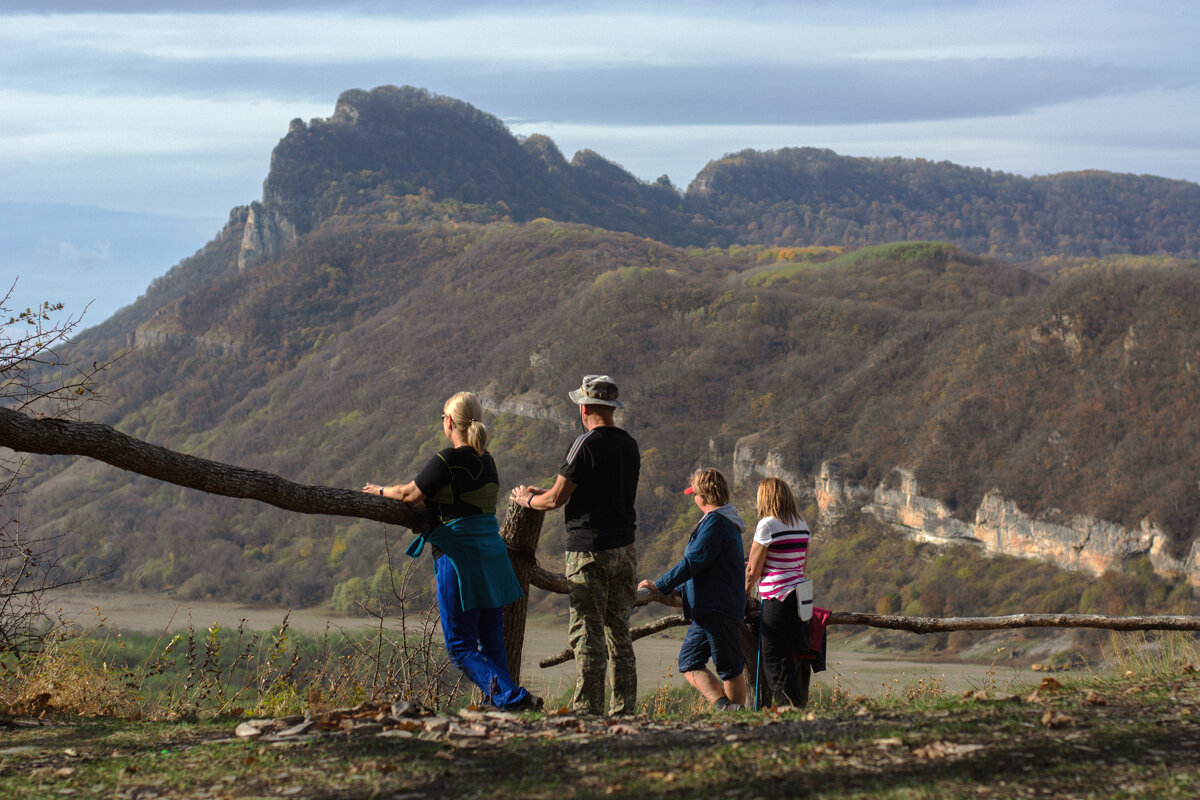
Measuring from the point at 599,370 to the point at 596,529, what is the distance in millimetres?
70470

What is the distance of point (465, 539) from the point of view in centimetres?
507

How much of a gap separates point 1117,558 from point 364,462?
56265 millimetres

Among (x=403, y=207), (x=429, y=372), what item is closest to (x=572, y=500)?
(x=429, y=372)

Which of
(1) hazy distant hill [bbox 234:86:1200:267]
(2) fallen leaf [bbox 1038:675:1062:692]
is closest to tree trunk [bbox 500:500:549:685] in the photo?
(2) fallen leaf [bbox 1038:675:1062:692]

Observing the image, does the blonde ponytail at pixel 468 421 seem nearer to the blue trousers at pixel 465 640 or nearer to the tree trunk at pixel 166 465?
the tree trunk at pixel 166 465

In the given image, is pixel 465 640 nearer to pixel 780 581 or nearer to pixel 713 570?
pixel 713 570

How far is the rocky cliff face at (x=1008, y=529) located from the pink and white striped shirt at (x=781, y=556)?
39.8m

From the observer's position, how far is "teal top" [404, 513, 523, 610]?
505cm

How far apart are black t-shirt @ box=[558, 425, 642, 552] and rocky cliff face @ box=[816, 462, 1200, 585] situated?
40859mm

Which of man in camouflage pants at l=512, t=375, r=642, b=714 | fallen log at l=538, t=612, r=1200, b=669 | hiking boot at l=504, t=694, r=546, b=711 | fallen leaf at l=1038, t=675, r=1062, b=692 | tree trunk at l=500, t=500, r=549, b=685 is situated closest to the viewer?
fallen leaf at l=1038, t=675, r=1062, b=692

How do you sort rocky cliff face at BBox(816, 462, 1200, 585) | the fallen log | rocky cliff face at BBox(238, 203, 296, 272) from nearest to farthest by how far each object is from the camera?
1. the fallen log
2. rocky cliff face at BBox(816, 462, 1200, 585)
3. rocky cliff face at BBox(238, 203, 296, 272)

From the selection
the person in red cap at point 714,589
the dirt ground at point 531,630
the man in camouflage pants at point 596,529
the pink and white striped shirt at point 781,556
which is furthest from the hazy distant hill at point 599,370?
the man in camouflage pants at point 596,529

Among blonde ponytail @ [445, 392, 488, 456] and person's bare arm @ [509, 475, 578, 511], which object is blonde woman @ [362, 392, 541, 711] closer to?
blonde ponytail @ [445, 392, 488, 456]

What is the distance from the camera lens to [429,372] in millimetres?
94062
